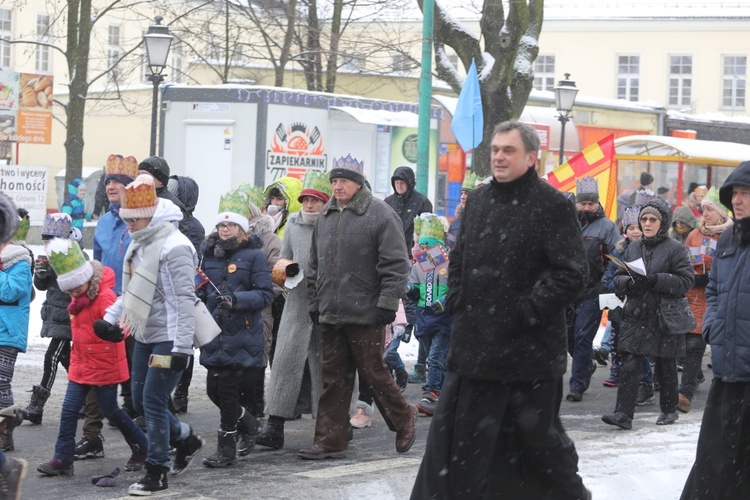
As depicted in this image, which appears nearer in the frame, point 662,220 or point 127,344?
point 127,344

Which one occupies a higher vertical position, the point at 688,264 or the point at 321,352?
the point at 688,264

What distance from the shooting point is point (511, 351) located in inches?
210

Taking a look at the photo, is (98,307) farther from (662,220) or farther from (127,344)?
(662,220)

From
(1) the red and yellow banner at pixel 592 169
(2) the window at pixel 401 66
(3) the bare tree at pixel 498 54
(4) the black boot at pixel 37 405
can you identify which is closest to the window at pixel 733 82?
(2) the window at pixel 401 66

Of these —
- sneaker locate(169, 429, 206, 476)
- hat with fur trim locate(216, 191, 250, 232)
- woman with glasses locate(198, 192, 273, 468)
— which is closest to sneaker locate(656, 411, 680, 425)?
woman with glasses locate(198, 192, 273, 468)

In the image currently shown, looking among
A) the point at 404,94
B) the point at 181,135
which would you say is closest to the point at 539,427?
the point at 181,135

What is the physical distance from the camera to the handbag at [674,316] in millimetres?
9328

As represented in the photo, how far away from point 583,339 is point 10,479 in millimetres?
6788

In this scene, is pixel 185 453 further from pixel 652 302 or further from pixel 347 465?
pixel 652 302

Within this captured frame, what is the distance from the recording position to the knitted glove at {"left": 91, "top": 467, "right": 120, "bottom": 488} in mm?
6949

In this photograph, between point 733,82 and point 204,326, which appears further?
point 733,82

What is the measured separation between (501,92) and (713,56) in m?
35.4

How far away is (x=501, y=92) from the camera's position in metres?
17.7

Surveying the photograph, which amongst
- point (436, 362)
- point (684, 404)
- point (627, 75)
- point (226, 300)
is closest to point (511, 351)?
point (226, 300)
